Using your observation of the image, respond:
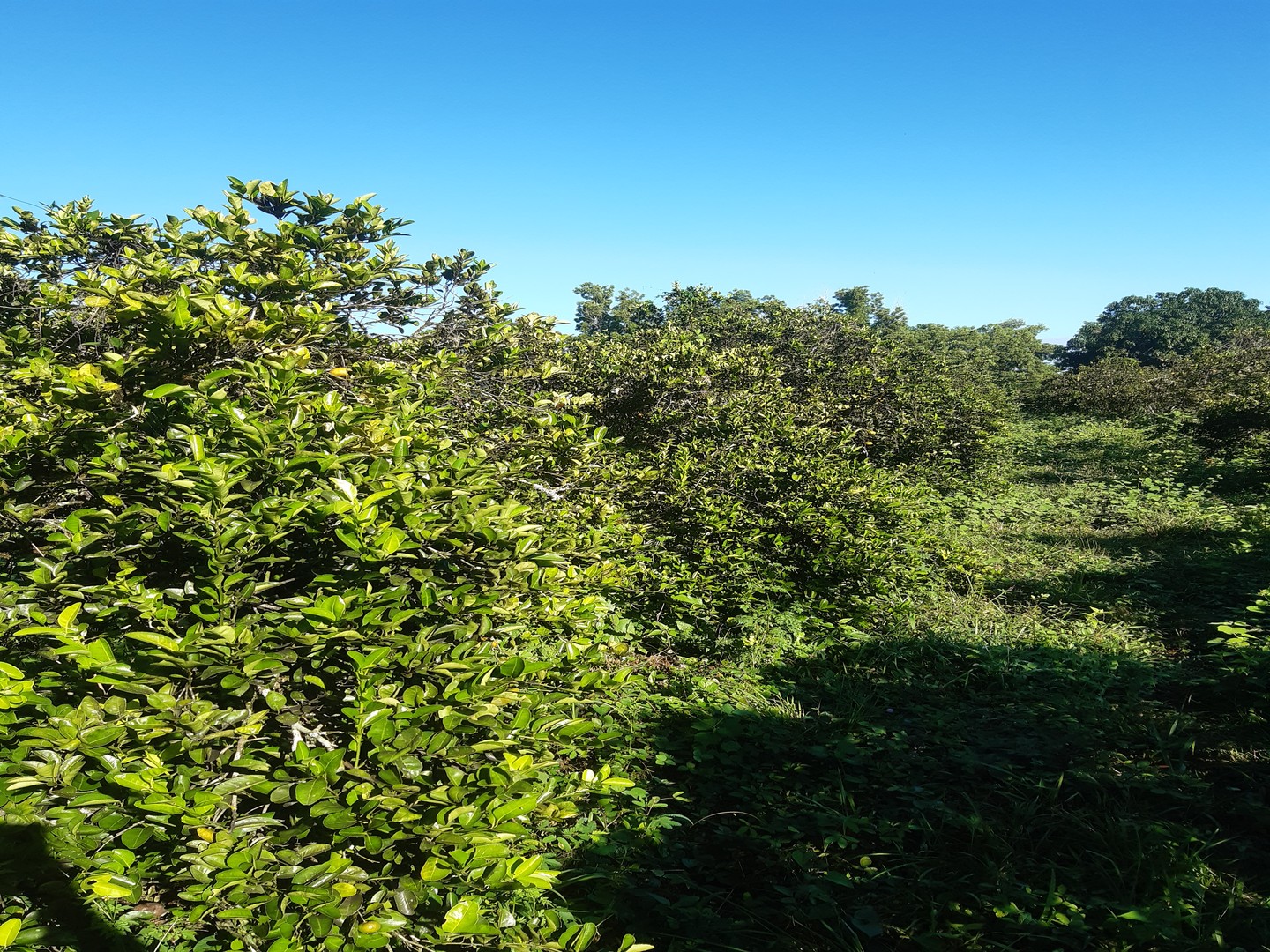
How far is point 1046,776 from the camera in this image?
3428 millimetres

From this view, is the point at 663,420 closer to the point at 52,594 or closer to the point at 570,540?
the point at 570,540

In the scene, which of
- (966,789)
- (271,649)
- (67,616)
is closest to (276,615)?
(271,649)

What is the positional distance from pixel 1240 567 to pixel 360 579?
816 cm

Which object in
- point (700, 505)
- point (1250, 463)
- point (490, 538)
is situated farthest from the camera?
point (1250, 463)

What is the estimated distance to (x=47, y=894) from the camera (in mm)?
1353

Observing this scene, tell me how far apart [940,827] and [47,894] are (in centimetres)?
321

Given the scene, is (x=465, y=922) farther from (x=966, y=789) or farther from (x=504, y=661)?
(x=966, y=789)

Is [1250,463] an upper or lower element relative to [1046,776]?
upper

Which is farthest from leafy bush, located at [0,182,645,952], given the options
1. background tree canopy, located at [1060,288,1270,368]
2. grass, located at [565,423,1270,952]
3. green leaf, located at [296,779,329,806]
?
background tree canopy, located at [1060,288,1270,368]

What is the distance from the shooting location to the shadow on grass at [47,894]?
1.27 meters

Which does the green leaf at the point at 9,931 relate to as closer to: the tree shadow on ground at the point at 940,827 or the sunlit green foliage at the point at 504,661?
the sunlit green foliage at the point at 504,661

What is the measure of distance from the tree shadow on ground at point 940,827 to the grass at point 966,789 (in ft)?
0.03

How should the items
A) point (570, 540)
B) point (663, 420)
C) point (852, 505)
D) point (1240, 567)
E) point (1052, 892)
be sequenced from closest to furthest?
point (570, 540) → point (1052, 892) → point (852, 505) → point (663, 420) → point (1240, 567)

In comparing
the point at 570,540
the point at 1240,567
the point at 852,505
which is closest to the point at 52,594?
the point at 570,540
